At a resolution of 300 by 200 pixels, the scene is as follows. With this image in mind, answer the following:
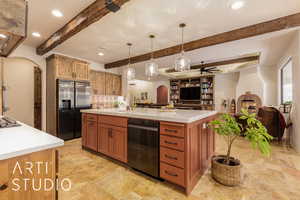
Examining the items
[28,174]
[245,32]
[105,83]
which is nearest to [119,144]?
[28,174]

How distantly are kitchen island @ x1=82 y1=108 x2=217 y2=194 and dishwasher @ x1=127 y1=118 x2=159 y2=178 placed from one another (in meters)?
0.06

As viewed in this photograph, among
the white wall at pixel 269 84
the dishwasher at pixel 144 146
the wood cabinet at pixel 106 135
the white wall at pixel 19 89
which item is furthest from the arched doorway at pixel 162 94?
the dishwasher at pixel 144 146

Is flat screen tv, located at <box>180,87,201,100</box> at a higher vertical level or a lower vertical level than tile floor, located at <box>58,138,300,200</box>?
higher

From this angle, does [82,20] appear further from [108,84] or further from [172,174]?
[108,84]

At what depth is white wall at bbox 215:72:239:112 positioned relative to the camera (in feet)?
26.4

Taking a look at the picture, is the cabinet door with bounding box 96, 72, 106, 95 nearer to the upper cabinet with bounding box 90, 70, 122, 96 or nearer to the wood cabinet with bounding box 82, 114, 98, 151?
the upper cabinet with bounding box 90, 70, 122, 96

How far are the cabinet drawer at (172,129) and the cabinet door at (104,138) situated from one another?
3.77ft

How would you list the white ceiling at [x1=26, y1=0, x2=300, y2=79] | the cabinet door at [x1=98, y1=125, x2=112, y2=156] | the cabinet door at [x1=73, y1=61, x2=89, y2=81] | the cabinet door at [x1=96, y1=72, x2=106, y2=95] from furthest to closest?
1. the cabinet door at [x1=96, y1=72, x2=106, y2=95]
2. the cabinet door at [x1=73, y1=61, x2=89, y2=81]
3. the cabinet door at [x1=98, y1=125, x2=112, y2=156]
4. the white ceiling at [x1=26, y1=0, x2=300, y2=79]

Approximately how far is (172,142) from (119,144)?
1059 millimetres

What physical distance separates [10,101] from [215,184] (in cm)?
615

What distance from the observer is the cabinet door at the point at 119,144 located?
2.27 meters

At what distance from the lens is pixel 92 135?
2.87 meters

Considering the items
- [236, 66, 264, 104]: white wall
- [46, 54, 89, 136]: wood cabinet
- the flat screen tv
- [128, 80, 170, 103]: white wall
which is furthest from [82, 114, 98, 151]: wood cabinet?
[128, 80, 170, 103]: white wall

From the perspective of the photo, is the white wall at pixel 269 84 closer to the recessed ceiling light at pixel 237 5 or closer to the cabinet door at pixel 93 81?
the recessed ceiling light at pixel 237 5
